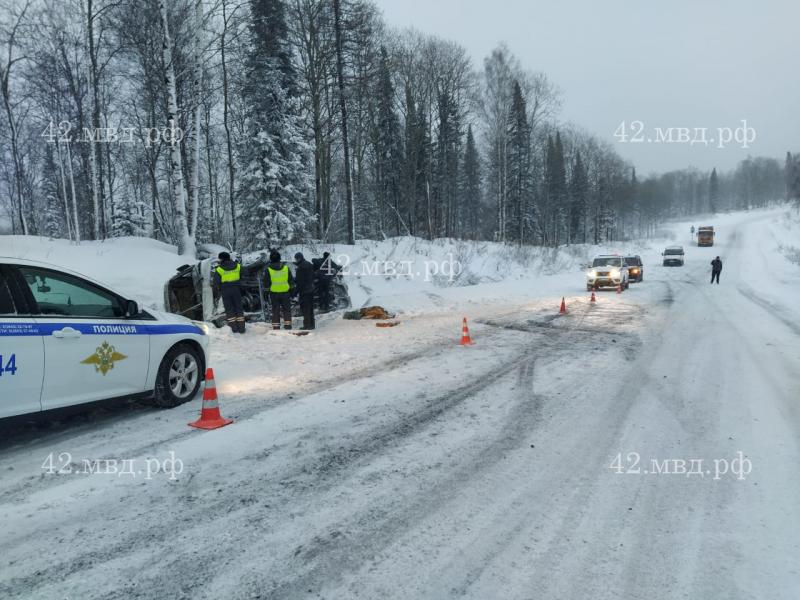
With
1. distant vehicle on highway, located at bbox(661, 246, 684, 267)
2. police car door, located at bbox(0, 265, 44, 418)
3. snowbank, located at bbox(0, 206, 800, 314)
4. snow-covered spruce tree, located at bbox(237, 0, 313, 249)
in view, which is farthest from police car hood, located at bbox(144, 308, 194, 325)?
distant vehicle on highway, located at bbox(661, 246, 684, 267)

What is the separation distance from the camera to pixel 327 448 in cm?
491

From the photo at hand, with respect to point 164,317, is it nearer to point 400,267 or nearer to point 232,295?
point 232,295

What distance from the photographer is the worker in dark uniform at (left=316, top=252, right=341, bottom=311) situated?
563 inches

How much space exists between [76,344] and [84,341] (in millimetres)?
95

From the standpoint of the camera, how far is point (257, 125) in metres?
24.0

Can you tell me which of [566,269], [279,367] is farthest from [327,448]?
[566,269]

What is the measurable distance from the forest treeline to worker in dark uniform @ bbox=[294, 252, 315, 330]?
26.3 feet

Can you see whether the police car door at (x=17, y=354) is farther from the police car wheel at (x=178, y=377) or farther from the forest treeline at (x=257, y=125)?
the forest treeline at (x=257, y=125)

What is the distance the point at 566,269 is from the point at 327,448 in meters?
36.1

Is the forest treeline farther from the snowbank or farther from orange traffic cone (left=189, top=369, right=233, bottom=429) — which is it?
orange traffic cone (left=189, top=369, right=233, bottom=429)

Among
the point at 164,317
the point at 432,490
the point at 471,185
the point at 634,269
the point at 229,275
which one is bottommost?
the point at 432,490

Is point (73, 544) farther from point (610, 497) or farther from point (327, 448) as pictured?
point (610, 497)

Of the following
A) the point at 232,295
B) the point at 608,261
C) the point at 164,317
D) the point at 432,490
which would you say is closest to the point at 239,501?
the point at 432,490

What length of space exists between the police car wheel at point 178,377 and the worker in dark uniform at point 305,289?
557 centimetres
